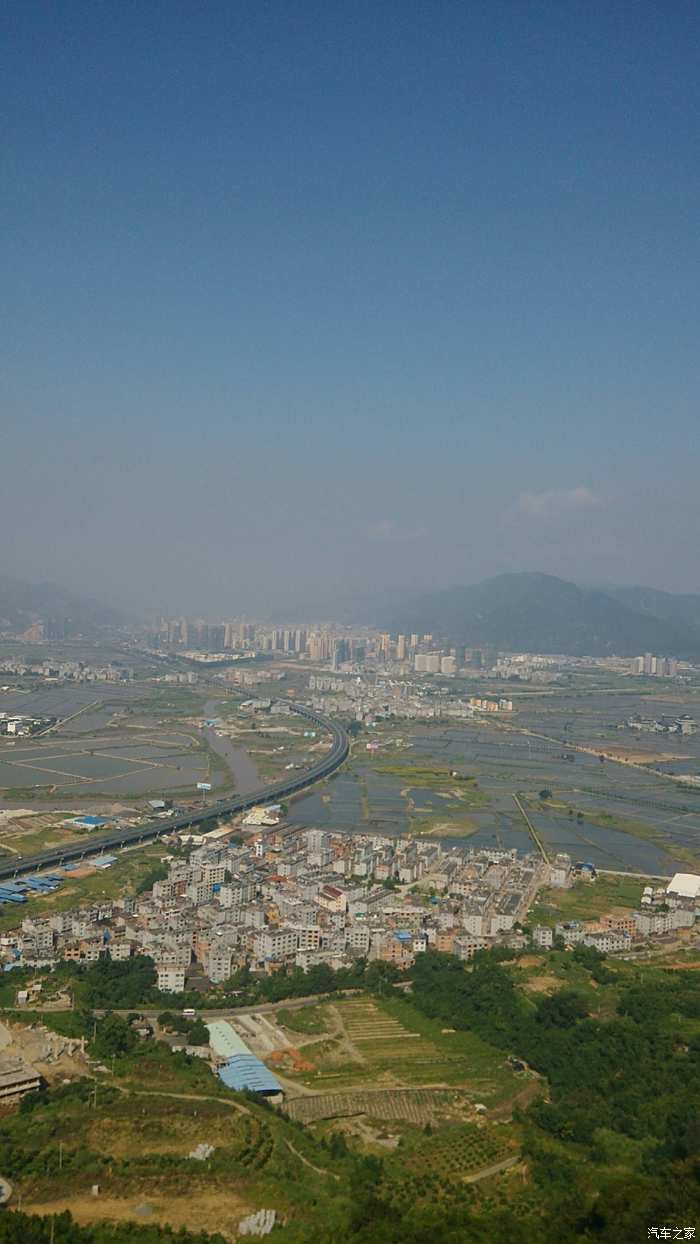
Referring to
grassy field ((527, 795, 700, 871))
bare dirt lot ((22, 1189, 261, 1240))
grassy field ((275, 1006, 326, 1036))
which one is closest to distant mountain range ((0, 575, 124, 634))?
grassy field ((527, 795, 700, 871))

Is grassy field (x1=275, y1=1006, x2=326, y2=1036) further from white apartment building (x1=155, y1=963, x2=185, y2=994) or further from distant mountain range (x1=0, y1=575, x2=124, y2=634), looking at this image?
distant mountain range (x1=0, y1=575, x2=124, y2=634)

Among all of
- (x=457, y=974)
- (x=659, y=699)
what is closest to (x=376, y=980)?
(x=457, y=974)

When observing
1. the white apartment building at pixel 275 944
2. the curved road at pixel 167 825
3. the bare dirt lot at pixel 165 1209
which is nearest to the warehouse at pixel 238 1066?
the bare dirt lot at pixel 165 1209

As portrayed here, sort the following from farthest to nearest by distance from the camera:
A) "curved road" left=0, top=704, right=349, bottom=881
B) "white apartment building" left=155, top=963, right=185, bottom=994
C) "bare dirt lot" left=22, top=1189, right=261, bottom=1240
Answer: "curved road" left=0, top=704, right=349, bottom=881
"white apartment building" left=155, top=963, right=185, bottom=994
"bare dirt lot" left=22, top=1189, right=261, bottom=1240

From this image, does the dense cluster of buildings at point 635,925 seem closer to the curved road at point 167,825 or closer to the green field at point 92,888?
the green field at point 92,888

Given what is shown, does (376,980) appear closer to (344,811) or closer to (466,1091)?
(466,1091)

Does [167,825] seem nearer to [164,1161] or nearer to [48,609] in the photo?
[164,1161]

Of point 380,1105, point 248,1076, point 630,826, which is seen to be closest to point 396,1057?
point 380,1105

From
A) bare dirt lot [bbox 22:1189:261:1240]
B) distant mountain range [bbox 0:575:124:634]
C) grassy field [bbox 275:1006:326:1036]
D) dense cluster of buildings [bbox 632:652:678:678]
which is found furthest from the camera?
distant mountain range [bbox 0:575:124:634]
